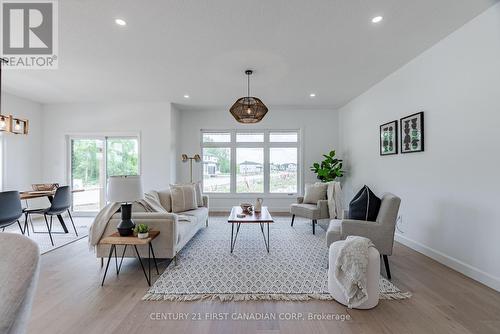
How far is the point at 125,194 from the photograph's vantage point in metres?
2.44

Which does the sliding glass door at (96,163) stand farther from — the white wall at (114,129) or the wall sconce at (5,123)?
the wall sconce at (5,123)

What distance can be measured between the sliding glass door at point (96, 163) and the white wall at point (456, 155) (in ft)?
18.9

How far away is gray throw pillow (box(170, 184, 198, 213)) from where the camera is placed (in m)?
3.98

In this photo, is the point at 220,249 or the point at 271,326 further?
the point at 220,249

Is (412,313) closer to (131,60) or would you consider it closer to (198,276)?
(198,276)

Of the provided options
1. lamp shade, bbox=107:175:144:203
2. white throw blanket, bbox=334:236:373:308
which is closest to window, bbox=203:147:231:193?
lamp shade, bbox=107:175:144:203

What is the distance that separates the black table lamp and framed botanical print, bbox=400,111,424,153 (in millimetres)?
3824

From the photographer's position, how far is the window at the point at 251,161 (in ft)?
20.5

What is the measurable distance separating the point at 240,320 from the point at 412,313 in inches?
58.3

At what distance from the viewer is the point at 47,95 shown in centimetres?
502

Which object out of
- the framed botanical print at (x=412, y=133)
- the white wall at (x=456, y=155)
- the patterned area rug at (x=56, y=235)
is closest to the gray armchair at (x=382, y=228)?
the white wall at (x=456, y=155)

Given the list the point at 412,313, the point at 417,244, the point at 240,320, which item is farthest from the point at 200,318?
the point at 417,244

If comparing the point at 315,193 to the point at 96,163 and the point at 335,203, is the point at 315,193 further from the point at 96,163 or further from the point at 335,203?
the point at 96,163

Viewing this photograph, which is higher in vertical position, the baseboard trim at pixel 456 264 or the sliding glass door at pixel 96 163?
the sliding glass door at pixel 96 163
